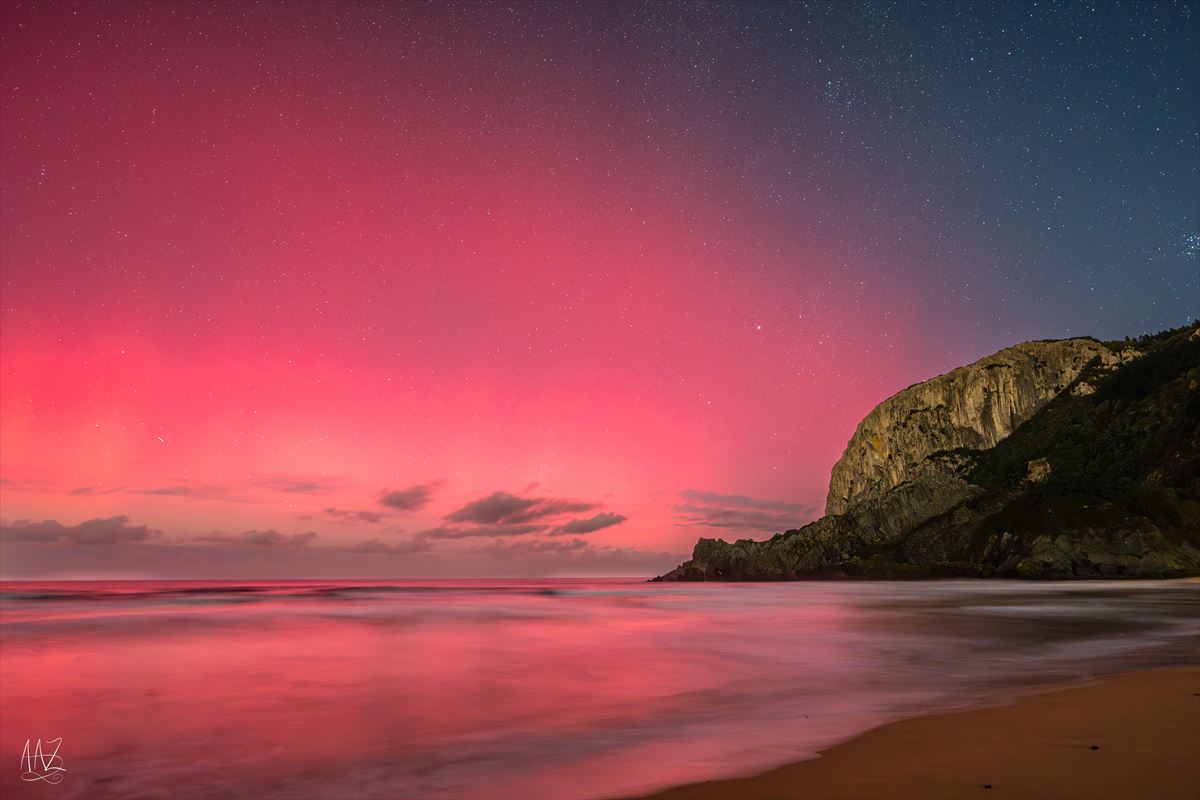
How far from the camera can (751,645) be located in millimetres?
24906

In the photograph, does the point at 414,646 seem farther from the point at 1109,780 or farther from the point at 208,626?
the point at 1109,780

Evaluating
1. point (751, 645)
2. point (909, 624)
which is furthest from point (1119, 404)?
point (751, 645)

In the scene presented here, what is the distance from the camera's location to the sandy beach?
257 inches

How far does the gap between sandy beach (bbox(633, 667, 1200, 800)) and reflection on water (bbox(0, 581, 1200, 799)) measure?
78 centimetres
